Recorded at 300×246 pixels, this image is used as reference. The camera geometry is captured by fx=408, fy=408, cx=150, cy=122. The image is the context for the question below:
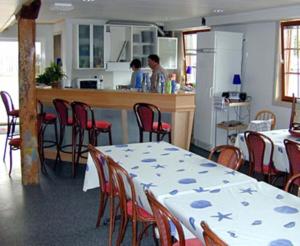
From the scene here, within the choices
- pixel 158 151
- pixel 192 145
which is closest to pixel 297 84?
pixel 192 145

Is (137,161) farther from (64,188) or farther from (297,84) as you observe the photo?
(297,84)

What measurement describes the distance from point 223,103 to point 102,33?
10.3ft

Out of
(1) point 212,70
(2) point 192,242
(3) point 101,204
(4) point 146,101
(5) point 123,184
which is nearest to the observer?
(2) point 192,242

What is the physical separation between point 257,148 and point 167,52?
5.13 m

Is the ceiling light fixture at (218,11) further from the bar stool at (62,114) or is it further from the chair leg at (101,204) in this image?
the chair leg at (101,204)

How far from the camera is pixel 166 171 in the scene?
10.1 feet

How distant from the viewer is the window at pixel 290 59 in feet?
20.6

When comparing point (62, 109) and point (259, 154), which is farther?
point (62, 109)

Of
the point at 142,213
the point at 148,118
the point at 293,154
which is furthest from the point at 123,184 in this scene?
the point at 148,118

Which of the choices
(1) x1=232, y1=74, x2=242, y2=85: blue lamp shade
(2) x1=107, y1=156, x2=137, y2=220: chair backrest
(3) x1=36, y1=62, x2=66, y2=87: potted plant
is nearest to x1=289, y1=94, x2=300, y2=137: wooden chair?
(1) x1=232, y1=74, x2=242, y2=85: blue lamp shade

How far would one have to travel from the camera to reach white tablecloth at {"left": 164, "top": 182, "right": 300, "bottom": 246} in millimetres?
1981

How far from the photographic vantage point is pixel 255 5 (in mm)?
5832

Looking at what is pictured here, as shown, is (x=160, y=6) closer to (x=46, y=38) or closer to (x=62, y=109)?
(x=62, y=109)

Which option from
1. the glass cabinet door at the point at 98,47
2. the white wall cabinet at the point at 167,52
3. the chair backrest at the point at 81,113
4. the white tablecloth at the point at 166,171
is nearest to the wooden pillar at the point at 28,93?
the chair backrest at the point at 81,113
